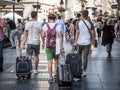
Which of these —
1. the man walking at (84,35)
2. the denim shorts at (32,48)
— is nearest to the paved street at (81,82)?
the denim shorts at (32,48)

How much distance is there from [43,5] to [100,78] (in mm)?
70037

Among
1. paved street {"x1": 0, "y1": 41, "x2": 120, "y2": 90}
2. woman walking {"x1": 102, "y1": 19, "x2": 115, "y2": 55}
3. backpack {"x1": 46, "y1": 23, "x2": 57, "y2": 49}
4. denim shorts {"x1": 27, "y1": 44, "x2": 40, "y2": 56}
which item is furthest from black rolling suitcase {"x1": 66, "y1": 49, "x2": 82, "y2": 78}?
woman walking {"x1": 102, "y1": 19, "x2": 115, "y2": 55}

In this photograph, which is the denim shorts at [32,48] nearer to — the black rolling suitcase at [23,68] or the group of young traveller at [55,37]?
the group of young traveller at [55,37]

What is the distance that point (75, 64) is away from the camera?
12602mm

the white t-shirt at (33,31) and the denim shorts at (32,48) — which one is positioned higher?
the white t-shirt at (33,31)

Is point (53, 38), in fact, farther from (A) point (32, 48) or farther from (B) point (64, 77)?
(B) point (64, 77)

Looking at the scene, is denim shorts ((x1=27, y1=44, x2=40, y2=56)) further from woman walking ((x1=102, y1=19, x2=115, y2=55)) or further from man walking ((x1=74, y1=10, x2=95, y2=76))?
woman walking ((x1=102, y1=19, x2=115, y2=55))

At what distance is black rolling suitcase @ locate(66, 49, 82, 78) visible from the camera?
12602 mm

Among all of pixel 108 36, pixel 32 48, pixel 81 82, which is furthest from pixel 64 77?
pixel 108 36

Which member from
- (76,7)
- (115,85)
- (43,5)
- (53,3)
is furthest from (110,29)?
(76,7)

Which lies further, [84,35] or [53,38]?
[84,35]

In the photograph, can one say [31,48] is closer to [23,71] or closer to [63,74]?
[23,71]

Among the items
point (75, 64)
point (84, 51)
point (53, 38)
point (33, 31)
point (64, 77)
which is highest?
point (33, 31)

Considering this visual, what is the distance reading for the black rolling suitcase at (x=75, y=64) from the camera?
12602 mm
